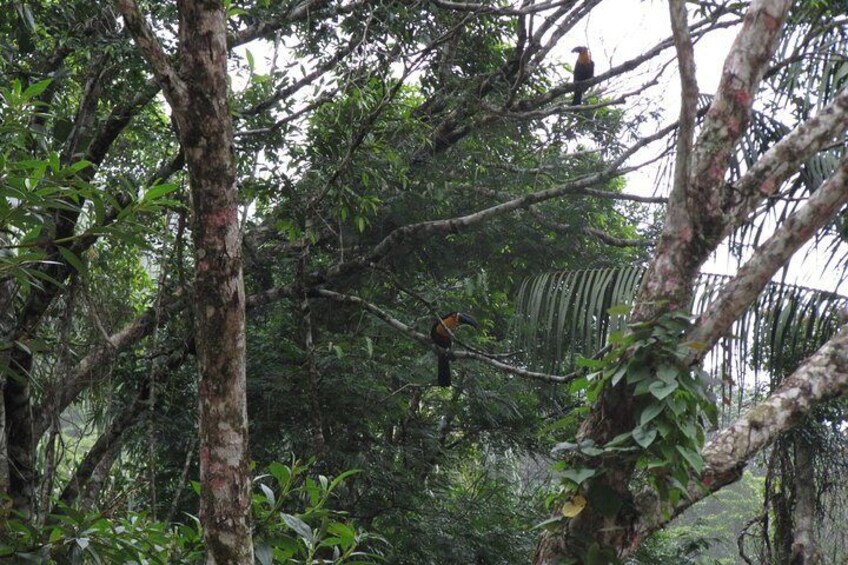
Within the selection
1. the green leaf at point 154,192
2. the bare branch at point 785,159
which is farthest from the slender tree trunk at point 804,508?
the green leaf at point 154,192

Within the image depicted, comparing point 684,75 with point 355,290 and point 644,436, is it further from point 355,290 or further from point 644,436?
point 355,290

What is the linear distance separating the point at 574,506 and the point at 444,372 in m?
3.30

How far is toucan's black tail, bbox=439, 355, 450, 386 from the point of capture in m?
5.46

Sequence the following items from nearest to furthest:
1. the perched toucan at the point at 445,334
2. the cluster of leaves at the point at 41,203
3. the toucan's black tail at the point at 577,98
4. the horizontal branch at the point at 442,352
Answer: the cluster of leaves at the point at 41,203, the horizontal branch at the point at 442,352, the perched toucan at the point at 445,334, the toucan's black tail at the point at 577,98

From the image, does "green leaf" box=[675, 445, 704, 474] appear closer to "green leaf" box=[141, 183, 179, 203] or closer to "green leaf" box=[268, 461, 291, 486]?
"green leaf" box=[268, 461, 291, 486]

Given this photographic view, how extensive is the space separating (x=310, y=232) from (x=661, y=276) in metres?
2.45

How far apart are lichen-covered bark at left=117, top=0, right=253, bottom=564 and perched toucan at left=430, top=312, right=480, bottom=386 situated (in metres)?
2.95

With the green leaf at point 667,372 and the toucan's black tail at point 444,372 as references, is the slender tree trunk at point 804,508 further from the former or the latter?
the green leaf at point 667,372

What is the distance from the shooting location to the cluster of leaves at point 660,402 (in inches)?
82.7

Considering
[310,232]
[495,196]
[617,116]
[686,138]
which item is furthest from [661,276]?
[617,116]

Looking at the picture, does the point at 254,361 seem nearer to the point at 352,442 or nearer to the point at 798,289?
the point at 352,442

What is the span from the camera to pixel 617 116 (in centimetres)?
657

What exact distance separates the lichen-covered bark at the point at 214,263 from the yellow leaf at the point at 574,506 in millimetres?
757

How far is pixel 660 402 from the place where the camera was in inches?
84.0
